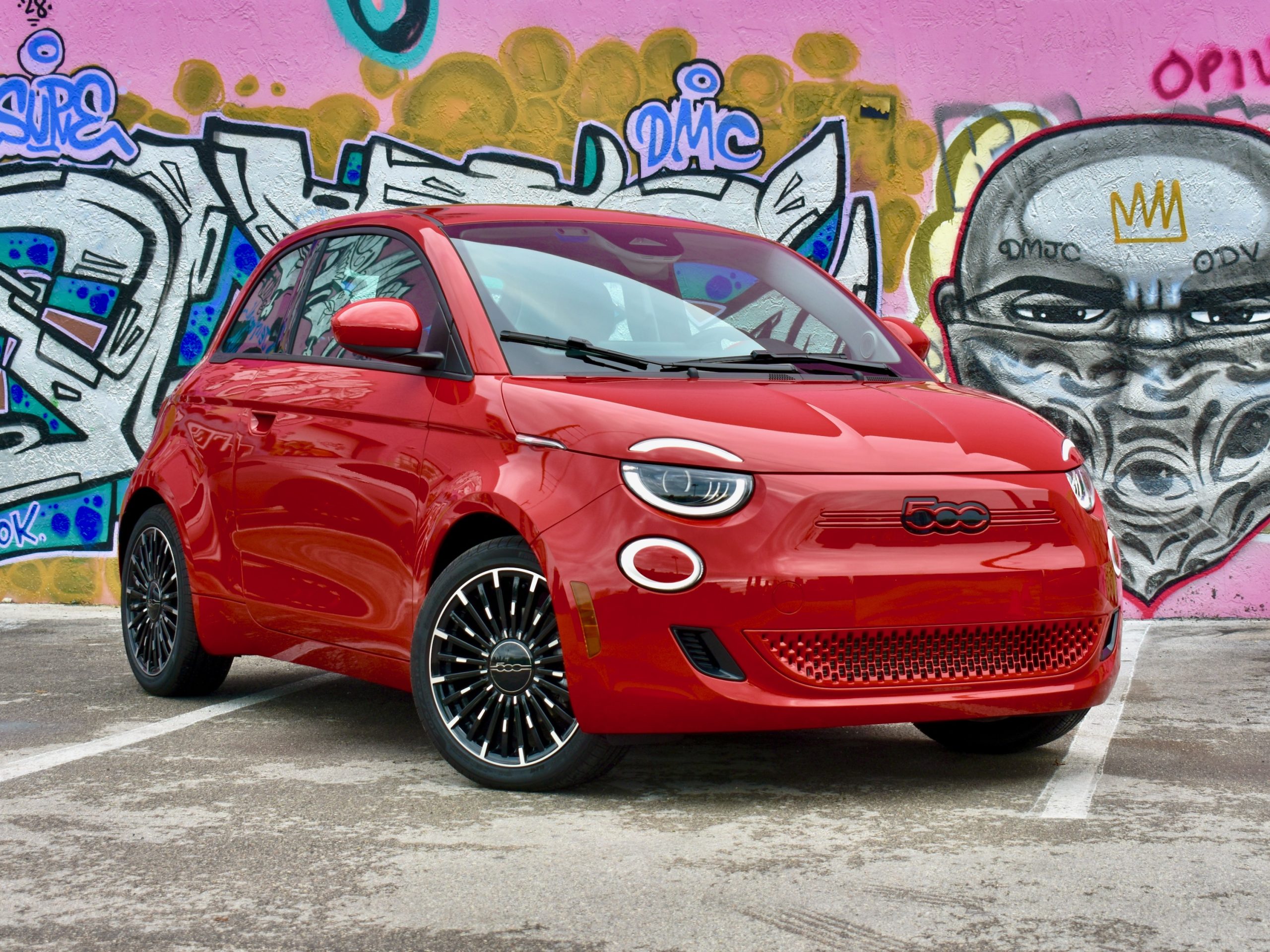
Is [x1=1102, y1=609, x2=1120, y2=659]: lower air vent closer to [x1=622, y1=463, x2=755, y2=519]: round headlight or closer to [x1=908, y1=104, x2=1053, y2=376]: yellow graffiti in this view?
[x1=622, y1=463, x2=755, y2=519]: round headlight

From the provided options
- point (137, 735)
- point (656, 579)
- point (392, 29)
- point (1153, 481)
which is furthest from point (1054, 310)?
point (137, 735)

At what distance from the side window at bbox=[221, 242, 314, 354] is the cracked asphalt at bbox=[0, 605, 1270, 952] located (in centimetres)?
136

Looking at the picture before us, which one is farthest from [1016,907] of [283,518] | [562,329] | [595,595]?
[283,518]

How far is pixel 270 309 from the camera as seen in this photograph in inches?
240

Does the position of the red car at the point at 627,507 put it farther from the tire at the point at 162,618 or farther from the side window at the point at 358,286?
the tire at the point at 162,618

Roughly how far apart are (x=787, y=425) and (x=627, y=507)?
51 centimetres

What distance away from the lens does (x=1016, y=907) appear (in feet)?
11.2

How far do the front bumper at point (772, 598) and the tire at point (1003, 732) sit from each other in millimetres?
659

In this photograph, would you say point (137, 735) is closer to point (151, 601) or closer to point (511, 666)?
point (151, 601)

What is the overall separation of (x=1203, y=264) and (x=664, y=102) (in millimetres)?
3035

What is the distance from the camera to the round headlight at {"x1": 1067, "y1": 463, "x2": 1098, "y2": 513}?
15.1 ft

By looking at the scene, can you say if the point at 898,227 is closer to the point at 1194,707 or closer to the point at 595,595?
the point at 1194,707

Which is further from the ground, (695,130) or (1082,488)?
(695,130)

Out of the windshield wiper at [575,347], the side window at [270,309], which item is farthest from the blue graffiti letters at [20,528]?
the windshield wiper at [575,347]
